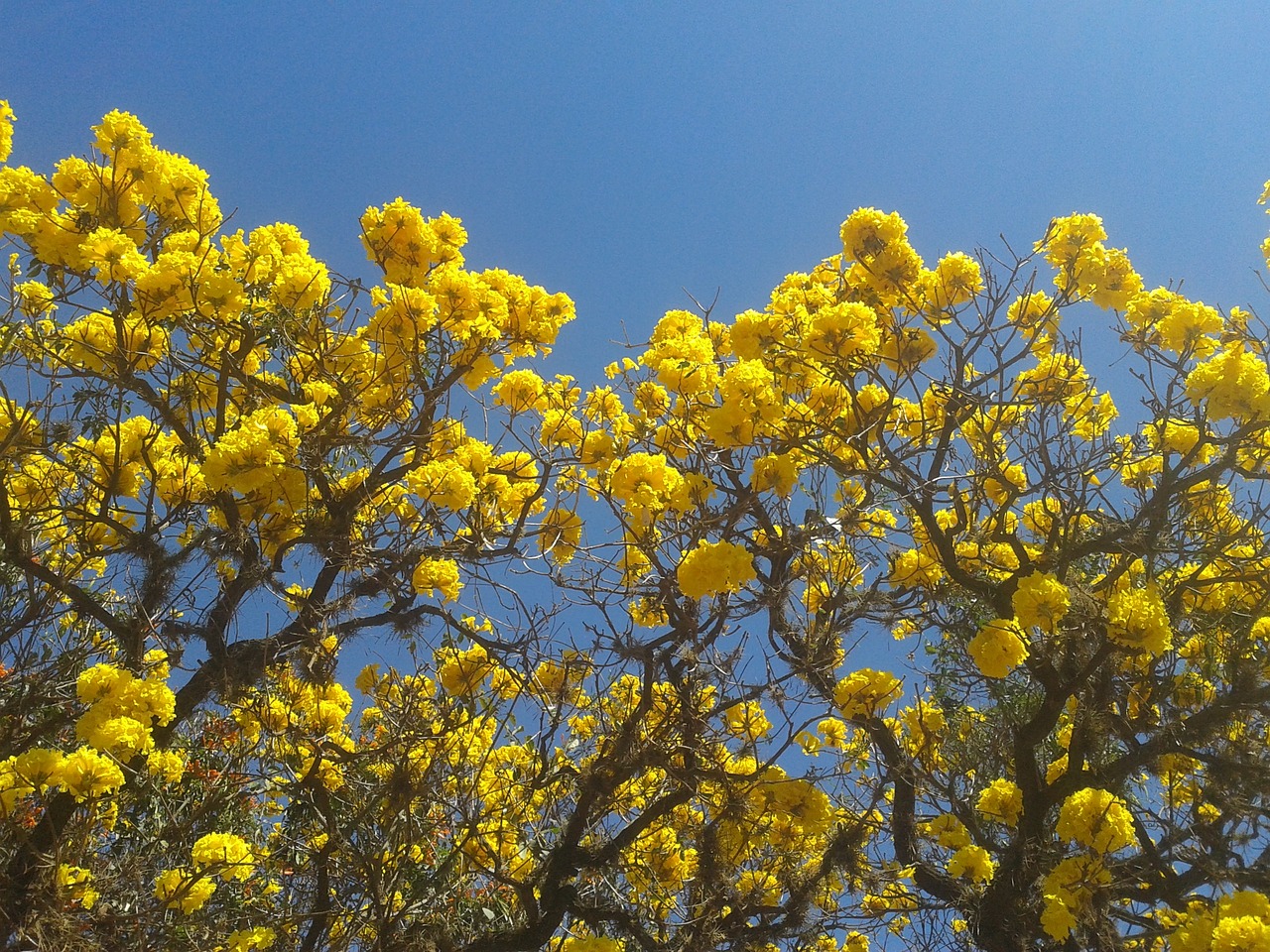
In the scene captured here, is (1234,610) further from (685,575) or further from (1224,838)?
(685,575)

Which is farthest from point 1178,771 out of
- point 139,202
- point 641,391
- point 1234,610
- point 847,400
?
point 139,202

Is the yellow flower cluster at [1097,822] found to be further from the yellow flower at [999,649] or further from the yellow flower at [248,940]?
the yellow flower at [248,940]

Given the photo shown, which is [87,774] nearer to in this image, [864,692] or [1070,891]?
[864,692]

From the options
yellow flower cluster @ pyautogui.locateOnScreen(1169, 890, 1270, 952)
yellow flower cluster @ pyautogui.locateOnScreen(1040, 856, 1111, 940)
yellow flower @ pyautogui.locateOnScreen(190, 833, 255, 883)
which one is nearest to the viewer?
yellow flower cluster @ pyautogui.locateOnScreen(1169, 890, 1270, 952)

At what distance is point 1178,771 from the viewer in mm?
4629

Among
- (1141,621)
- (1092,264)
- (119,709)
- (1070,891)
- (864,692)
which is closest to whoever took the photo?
(119,709)

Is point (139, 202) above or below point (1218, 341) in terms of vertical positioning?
below

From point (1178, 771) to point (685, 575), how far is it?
3.36 m

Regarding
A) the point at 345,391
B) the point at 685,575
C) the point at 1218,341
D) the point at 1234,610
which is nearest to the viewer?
the point at 685,575

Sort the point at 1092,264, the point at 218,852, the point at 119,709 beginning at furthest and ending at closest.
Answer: the point at 1092,264 → the point at 218,852 → the point at 119,709

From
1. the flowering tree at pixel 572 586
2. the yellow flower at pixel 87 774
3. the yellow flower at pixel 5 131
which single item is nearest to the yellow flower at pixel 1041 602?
the flowering tree at pixel 572 586

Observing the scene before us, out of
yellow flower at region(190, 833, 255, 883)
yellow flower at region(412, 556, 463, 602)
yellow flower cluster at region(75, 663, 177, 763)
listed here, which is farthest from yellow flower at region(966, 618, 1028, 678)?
yellow flower cluster at region(75, 663, 177, 763)

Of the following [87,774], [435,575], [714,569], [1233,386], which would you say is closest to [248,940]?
[87,774]

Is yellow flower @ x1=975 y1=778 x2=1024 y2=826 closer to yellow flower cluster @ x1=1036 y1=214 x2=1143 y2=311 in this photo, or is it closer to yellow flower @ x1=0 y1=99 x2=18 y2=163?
yellow flower cluster @ x1=1036 y1=214 x2=1143 y2=311
